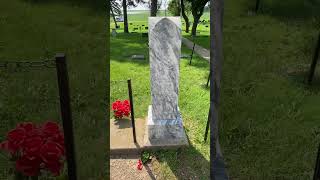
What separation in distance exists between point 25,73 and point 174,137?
3028mm

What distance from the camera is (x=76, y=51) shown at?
175 inches

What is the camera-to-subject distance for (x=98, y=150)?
450 centimetres

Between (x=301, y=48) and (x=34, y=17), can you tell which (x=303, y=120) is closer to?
(x=301, y=48)

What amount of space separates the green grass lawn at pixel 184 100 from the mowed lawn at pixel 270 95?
1048 mm

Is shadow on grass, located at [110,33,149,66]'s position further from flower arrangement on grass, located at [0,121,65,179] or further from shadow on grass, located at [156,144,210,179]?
flower arrangement on grass, located at [0,121,65,179]

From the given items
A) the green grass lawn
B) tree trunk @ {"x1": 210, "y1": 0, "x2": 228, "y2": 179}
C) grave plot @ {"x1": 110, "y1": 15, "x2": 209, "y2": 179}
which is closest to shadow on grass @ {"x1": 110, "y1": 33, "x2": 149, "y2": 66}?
the green grass lawn

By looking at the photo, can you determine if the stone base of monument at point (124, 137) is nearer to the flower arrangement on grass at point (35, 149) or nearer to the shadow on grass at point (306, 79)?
the shadow on grass at point (306, 79)

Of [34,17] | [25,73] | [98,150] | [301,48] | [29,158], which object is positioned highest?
[34,17]

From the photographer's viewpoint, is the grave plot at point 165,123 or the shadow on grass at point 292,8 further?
the grave plot at point 165,123

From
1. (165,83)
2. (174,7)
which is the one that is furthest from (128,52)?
(174,7)

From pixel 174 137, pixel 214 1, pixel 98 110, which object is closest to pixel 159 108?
pixel 174 137

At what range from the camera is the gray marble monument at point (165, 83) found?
6.42 metres

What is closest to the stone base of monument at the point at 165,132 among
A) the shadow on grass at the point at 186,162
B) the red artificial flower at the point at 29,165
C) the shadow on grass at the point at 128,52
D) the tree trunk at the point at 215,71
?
the shadow on grass at the point at 186,162

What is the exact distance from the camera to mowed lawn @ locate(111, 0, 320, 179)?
4.51 meters
